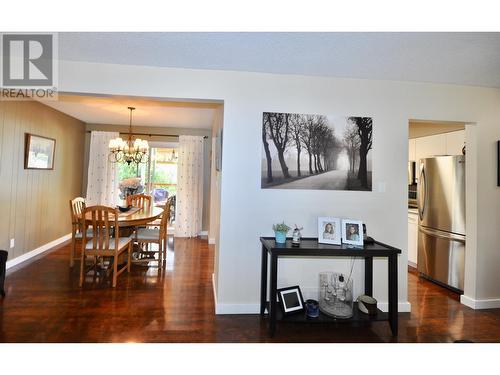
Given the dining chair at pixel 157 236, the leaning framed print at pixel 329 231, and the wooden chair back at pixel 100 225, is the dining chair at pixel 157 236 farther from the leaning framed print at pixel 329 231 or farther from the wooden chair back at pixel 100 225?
the leaning framed print at pixel 329 231

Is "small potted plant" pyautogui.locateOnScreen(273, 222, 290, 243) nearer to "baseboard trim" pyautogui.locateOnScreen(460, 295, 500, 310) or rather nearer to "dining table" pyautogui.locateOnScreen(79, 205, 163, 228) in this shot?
"dining table" pyautogui.locateOnScreen(79, 205, 163, 228)

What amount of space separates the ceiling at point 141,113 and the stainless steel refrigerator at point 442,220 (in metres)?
3.19

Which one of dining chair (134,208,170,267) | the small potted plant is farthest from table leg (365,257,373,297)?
dining chair (134,208,170,267)

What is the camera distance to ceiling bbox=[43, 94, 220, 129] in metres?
4.13

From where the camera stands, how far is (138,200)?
4.79 m

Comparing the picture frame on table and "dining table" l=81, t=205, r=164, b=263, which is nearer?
the picture frame on table

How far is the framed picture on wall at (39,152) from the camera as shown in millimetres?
3771

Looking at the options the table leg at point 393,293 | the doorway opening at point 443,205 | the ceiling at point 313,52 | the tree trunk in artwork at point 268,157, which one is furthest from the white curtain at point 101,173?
the doorway opening at point 443,205

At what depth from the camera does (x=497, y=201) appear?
109 inches

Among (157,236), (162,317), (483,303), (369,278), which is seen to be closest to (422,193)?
(483,303)

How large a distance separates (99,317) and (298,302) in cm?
179

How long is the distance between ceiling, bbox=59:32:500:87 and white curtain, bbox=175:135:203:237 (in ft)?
11.1
